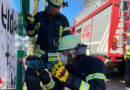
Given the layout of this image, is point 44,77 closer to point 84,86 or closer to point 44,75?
point 44,75

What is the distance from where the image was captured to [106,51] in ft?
16.5

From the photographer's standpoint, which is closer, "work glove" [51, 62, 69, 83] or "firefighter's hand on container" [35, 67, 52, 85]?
"work glove" [51, 62, 69, 83]

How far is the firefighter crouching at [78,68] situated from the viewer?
1604 millimetres

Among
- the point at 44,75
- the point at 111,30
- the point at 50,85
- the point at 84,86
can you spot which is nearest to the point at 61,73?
the point at 84,86

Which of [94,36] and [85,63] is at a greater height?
[94,36]

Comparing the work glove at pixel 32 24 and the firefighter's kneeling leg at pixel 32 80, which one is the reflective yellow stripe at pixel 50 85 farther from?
the work glove at pixel 32 24

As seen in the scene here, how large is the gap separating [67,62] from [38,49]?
2.88ft

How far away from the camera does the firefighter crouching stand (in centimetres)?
160

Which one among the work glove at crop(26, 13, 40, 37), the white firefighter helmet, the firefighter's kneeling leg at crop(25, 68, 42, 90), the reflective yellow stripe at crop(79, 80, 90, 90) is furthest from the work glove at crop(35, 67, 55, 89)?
the work glove at crop(26, 13, 40, 37)

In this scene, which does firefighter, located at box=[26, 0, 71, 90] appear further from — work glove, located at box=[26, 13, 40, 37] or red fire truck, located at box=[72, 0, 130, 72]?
red fire truck, located at box=[72, 0, 130, 72]

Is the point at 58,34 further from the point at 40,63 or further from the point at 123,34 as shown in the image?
the point at 123,34

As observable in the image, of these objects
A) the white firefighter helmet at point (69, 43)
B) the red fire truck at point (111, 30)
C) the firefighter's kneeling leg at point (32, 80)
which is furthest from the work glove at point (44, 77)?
the red fire truck at point (111, 30)

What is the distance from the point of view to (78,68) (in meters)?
1.85

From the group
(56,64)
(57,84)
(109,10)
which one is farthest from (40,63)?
(109,10)
